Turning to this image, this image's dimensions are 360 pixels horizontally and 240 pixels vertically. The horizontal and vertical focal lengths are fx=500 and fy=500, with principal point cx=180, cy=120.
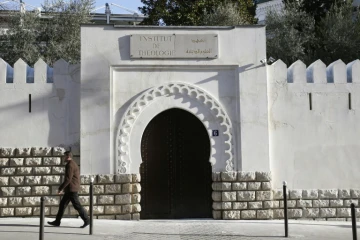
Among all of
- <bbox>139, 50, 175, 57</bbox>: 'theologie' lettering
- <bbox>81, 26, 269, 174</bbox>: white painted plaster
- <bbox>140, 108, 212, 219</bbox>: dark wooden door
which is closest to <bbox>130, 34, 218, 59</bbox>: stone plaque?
<bbox>139, 50, 175, 57</bbox>: 'theologie' lettering

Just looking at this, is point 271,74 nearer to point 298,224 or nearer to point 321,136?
point 321,136

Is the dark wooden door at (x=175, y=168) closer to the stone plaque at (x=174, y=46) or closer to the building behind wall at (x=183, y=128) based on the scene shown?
the building behind wall at (x=183, y=128)

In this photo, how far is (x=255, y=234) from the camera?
1050 cm

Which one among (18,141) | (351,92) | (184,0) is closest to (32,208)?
(18,141)

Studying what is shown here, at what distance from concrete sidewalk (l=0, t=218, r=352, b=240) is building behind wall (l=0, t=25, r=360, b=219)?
0.59 meters

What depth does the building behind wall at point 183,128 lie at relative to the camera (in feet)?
40.4

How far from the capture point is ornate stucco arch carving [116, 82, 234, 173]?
40.6 feet

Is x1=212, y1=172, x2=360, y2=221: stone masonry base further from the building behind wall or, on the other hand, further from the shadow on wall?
the shadow on wall

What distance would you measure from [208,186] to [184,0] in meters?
18.8

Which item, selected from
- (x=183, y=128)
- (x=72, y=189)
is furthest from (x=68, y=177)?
(x=183, y=128)

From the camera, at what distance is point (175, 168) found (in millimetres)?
12773

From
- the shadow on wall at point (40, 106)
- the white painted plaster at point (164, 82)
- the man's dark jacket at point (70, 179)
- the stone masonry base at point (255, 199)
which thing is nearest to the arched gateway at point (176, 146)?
the white painted plaster at point (164, 82)

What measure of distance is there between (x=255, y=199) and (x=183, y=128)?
2552 millimetres

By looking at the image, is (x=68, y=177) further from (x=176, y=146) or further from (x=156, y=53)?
(x=156, y=53)
